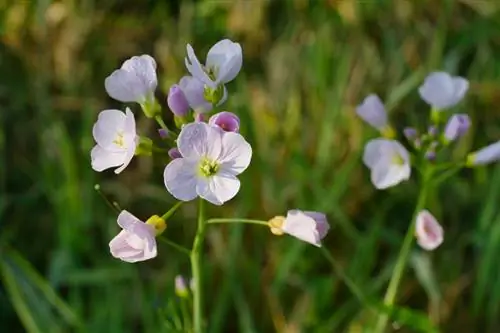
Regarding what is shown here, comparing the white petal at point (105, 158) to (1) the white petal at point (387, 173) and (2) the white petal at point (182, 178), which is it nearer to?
(2) the white petal at point (182, 178)

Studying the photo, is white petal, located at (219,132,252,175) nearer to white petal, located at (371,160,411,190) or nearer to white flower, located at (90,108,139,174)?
white flower, located at (90,108,139,174)

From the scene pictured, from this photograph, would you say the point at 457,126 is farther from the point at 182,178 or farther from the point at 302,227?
the point at 182,178

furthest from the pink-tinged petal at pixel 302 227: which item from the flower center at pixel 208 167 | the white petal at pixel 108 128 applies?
the white petal at pixel 108 128

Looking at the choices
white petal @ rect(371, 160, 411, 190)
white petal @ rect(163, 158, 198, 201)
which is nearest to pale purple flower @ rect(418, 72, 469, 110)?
white petal @ rect(371, 160, 411, 190)

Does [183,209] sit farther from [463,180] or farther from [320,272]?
[463,180]

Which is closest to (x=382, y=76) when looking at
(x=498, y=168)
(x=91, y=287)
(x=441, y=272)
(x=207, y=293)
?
(x=498, y=168)

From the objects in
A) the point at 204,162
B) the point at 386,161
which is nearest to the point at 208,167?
the point at 204,162
